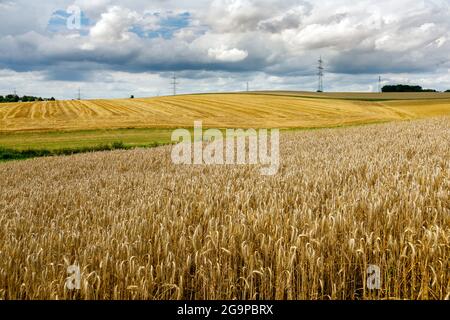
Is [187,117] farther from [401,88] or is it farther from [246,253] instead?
[401,88]

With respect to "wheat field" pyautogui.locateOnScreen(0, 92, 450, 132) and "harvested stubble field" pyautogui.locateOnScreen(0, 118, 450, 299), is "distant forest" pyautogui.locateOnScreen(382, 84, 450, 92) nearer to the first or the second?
"wheat field" pyautogui.locateOnScreen(0, 92, 450, 132)

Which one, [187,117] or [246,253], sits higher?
[187,117]

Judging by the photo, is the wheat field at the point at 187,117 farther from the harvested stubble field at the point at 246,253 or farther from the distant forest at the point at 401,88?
the distant forest at the point at 401,88

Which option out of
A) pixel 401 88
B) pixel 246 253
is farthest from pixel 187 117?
pixel 401 88

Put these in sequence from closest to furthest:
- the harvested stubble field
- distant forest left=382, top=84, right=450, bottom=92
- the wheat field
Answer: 1. the harvested stubble field
2. the wheat field
3. distant forest left=382, top=84, right=450, bottom=92

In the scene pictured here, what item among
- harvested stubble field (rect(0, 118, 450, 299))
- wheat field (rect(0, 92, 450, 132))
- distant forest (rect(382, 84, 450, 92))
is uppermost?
distant forest (rect(382, 84, 450, 92))

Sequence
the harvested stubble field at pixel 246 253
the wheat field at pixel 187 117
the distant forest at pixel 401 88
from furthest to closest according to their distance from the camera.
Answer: the distant forest at pixel 401 88
the wheat field at pixel 187 117
the harvested stubble field at pixel 246 253

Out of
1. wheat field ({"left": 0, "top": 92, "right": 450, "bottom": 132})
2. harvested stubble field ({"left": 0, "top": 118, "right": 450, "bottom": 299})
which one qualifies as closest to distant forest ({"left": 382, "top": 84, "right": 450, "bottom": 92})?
wheat field ({"left": 0, "top": 92, "right": 450, "bottom": 132})

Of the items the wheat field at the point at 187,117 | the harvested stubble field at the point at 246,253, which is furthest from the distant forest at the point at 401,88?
the harvested stubble field at the point at 246,253

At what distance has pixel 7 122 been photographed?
3862cm

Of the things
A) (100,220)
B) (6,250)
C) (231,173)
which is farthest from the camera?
(231,173)
